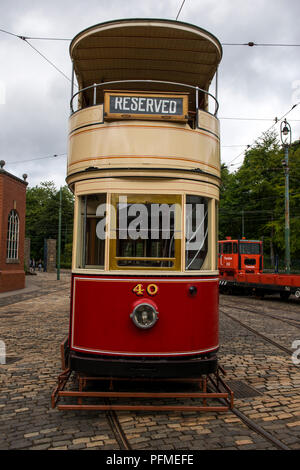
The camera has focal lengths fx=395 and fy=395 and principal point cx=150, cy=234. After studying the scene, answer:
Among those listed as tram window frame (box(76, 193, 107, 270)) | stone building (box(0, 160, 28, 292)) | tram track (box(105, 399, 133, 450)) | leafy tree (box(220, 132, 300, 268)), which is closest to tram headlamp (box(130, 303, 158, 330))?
tram window frame (box(76, 193, 107, 270))

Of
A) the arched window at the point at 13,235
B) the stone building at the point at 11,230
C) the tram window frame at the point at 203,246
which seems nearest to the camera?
the tram window frame at the point at 203,246

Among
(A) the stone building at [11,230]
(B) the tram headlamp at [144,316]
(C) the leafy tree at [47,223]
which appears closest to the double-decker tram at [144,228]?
(B) the tram headlamp at [144,316]

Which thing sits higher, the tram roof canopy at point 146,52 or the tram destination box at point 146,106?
the tram roof canopy at point 146,52

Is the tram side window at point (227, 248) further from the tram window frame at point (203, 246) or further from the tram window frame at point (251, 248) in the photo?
the tram window frame at point (203, 246)

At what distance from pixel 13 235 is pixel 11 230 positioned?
1.23 feet

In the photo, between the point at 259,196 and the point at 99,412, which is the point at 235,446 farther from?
the point at 259,196

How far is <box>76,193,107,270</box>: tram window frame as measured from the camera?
16.9 feet

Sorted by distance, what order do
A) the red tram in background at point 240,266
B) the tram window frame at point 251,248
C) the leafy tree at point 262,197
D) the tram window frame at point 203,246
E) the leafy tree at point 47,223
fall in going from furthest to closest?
the leafy tree at point 47,223
the leafy tree at point 262,197
the tram window frame at point 251,248
the red tram in background at point 240,266
the tram window frame at point 203,246

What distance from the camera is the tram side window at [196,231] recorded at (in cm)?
501

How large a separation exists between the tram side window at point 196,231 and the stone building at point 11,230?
1719cm

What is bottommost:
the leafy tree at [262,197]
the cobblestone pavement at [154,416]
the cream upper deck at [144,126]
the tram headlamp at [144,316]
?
the cobblestone pavement at [154,416]

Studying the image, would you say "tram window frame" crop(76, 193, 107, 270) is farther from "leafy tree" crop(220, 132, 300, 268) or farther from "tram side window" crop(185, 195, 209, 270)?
"leafy tree" crop(220, 132, 300, 268)

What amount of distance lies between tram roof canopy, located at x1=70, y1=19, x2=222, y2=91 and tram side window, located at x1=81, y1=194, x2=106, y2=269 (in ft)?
7.38
